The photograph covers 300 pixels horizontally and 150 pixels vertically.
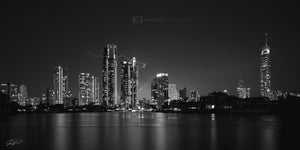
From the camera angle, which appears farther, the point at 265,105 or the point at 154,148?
the point at 265,105

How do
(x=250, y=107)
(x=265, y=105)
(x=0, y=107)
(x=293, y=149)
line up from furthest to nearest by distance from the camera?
(x=250, y=107) < (x=265, y=105) < (x=0, y=107) < (x=293, y=149)

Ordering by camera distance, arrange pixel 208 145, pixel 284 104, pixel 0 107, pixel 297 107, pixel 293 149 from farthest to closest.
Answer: pixel 284 104 → pixel 297 107 → pixel 0 107 → pixel 208 145 → pixel 293 149

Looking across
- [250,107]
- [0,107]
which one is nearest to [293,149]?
[0,107]

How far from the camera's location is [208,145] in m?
32.6

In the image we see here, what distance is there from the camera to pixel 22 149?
29359mm

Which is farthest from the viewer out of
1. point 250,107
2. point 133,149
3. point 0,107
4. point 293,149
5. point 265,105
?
point 250,107

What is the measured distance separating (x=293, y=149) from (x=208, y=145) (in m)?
Answer: 6.95

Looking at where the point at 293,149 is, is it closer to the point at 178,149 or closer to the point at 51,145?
the point at 178,149

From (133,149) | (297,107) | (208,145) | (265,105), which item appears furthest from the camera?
(265,105)

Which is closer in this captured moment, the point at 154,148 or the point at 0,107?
the point at 154,148

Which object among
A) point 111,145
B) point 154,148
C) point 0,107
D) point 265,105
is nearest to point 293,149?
point 154,148

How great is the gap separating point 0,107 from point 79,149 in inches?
3523

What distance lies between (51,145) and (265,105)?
154 metres

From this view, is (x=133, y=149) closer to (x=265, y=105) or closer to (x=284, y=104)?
(x=284, y=104)
